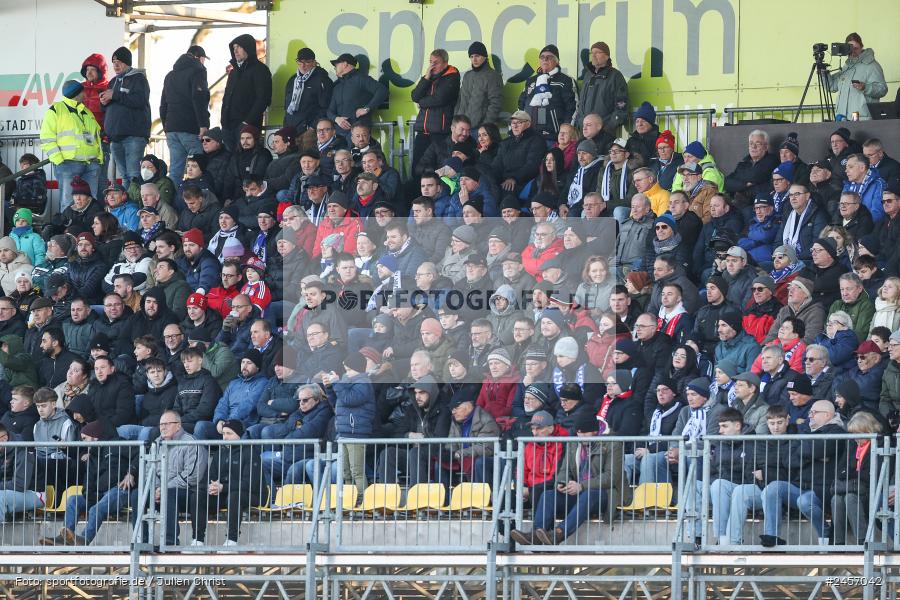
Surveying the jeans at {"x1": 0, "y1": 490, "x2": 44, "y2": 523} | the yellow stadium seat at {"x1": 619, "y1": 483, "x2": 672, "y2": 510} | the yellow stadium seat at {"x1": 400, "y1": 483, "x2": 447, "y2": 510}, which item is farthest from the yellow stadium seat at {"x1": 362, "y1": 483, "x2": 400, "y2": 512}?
the jeans at {"x1": 0, "y1": 490, "x2": 44, "y2": 523}

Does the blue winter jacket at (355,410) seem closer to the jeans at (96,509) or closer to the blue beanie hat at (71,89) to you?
the jeans at (96,509)

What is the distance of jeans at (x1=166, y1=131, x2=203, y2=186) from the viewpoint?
21.7 m

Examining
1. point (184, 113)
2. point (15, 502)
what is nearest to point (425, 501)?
point (15, 502)

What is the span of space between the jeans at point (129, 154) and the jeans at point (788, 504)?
1039cm

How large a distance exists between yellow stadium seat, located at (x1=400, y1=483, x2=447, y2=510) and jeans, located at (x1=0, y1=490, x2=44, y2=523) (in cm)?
337

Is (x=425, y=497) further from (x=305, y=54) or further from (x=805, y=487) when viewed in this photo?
(x=305, y=54)

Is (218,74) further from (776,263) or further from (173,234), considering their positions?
(776,263)

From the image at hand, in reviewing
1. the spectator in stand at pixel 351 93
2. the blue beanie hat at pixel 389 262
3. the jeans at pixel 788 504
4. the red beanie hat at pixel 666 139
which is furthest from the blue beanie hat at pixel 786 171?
the spectator in stand at pixel 351 93

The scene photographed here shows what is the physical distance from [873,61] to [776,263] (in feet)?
11.0

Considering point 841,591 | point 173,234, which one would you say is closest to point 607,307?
point 841,591

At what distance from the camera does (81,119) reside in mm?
21812

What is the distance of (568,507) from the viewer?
47.5 feet

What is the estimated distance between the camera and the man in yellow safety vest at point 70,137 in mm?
21750

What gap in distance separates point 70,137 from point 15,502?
710cm
